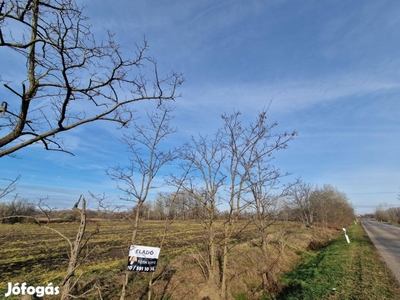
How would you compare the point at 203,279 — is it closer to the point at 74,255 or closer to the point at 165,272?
the point at 165,272

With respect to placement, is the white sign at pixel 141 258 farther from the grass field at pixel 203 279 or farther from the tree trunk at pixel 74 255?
the tree trunk at pixel 74 255

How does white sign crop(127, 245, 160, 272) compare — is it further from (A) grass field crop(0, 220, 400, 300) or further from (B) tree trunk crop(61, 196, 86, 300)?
(B) tree trunk crop(61, 196, 86, 300)

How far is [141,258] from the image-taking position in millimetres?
4797

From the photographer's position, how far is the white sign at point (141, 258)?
15.4 feet

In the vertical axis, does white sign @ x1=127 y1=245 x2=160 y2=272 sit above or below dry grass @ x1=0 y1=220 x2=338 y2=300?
above

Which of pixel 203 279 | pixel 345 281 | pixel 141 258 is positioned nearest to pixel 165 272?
pixel 141 258

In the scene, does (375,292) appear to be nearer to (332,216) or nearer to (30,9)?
(30,9)

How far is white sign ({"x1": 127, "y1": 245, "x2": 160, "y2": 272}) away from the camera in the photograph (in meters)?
4.70

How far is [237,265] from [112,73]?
9.79 m

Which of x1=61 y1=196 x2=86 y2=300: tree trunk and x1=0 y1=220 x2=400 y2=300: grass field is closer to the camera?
x1=61 y1=196 x2=86 y2=300: tree trunk

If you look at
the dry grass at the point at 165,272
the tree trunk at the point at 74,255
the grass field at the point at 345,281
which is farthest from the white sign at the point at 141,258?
the grass field at the point at 345,281

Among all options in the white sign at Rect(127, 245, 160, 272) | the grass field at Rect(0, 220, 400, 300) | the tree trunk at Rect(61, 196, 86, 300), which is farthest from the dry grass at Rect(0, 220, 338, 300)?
the tree trunk at Rect(61, 196, 86, 300)

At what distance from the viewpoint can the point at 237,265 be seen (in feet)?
34.9

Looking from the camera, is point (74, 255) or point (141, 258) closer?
point (74, 255)
